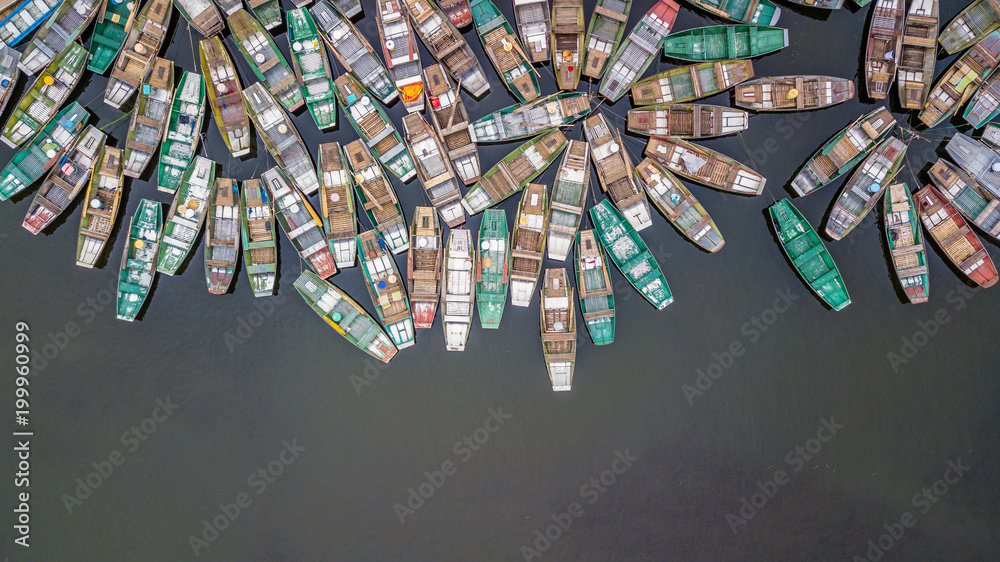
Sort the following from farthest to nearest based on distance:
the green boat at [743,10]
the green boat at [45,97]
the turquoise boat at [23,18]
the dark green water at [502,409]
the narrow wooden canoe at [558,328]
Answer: the dark green water at [502,409] → the narrow wooden canoe at [558,328] → the green boat at [743,10] → the green boat at [45,97] → the turquoise boat at [23,18]

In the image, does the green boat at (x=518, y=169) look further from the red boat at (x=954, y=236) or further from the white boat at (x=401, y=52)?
the red boat at (x=954, y=236)

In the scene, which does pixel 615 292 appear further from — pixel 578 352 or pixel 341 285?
pixel 341 285

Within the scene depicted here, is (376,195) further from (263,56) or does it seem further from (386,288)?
(263,56)

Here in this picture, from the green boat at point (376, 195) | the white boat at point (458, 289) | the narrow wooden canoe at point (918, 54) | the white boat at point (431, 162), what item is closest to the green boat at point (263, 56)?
the green boat at point (376, 195)

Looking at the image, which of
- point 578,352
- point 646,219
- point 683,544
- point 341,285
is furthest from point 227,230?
point 683,544

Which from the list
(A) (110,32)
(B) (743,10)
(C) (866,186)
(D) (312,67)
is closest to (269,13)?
(D) (312,67)

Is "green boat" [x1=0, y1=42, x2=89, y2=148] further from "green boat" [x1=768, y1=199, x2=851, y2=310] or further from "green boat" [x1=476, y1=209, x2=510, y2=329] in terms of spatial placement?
"green boat" [x1=768, y1=199, x2=851, y2=310]
